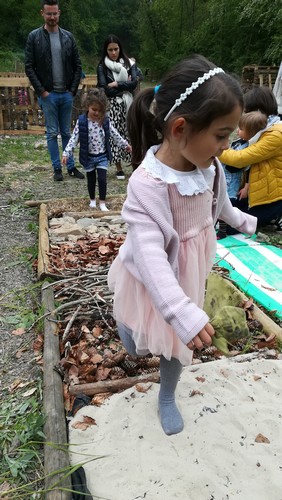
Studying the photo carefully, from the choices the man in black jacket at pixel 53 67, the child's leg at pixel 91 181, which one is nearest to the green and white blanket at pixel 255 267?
the child's leg at pixel 91 181

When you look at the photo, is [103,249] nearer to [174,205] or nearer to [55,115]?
[174,205]

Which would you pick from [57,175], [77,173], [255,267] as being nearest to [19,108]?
[77,173]

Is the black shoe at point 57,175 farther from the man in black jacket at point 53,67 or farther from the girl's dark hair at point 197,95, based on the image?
the girl's dark hair at point 197,95

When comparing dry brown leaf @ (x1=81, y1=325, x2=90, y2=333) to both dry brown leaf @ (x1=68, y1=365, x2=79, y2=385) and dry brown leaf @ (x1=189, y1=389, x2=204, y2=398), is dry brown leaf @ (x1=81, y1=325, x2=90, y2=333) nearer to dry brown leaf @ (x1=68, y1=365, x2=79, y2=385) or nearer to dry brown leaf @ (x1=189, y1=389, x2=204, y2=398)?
dry brown leaf @ (x1=68, y1=365, x2=79, y2=385)

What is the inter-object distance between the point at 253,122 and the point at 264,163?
42cm

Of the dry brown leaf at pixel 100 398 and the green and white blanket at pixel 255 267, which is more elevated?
the dry brown leaf at pixel 100 398

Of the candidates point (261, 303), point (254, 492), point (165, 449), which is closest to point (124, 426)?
point (165, 449)

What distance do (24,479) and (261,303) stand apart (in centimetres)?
200

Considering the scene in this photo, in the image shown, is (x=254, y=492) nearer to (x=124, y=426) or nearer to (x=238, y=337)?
(x=124, y=426)

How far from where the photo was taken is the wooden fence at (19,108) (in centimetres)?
959

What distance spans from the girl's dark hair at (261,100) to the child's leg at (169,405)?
3120mm

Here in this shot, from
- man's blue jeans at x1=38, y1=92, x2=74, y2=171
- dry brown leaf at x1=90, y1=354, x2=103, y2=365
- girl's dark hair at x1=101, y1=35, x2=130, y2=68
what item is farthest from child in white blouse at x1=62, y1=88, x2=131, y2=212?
dry brown leaf at x1=90, y1=354, x2=103, y2=365

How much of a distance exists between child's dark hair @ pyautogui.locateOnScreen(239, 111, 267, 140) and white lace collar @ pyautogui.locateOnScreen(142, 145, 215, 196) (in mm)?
2793

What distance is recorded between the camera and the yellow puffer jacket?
164 inches
